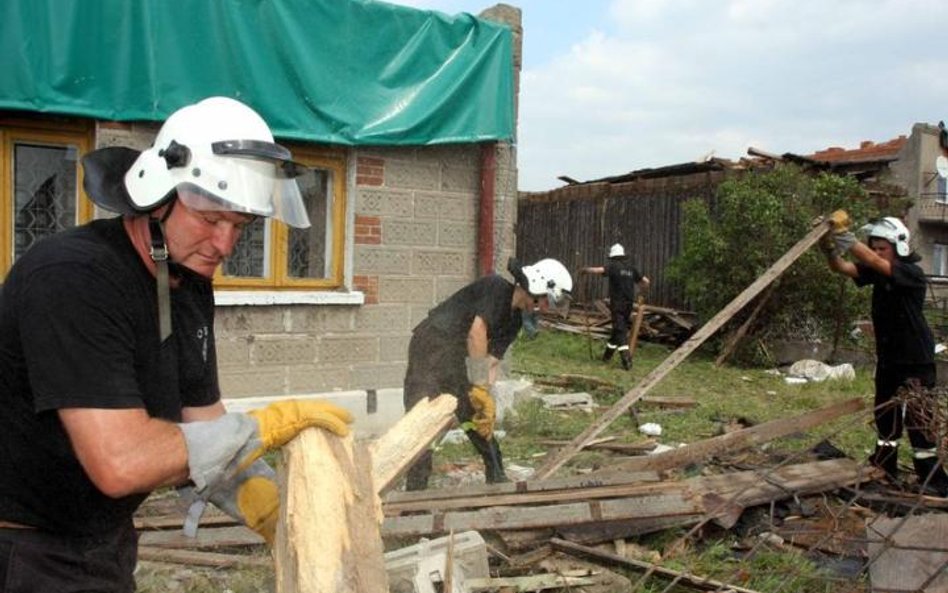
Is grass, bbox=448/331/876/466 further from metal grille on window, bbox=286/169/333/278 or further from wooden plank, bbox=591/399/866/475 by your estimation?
metal grille on window, bbox=286/169/333/278

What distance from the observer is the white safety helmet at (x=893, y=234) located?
602 cm

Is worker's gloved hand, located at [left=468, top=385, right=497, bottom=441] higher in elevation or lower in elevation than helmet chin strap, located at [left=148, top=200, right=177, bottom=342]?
lower

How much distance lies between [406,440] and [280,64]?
14.6ft

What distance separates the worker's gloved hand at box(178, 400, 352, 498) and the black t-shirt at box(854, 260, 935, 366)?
5.20 meters

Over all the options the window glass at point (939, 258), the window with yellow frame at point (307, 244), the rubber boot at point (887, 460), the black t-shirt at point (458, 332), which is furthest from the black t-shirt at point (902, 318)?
the window glass at point (939, 258)

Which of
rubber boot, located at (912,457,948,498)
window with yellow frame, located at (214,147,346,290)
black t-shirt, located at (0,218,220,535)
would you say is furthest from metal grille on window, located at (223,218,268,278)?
rubber boot, located at (912,457,948,498)

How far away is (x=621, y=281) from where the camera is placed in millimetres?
12453

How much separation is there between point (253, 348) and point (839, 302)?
9235mm

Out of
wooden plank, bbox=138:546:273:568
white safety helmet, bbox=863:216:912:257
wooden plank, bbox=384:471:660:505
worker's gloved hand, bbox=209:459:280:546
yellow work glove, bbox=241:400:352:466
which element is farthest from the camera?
white safety helmet, bbox=863:216:912:257

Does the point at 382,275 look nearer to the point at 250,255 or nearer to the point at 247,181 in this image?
the point at 250,255

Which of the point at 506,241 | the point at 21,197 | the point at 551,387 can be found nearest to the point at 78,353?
the point at 21,197

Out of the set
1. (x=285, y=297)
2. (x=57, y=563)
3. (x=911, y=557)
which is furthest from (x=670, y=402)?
(x=57, y=563)

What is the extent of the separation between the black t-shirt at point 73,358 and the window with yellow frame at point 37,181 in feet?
13.7

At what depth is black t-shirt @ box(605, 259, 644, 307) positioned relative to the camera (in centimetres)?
1231
